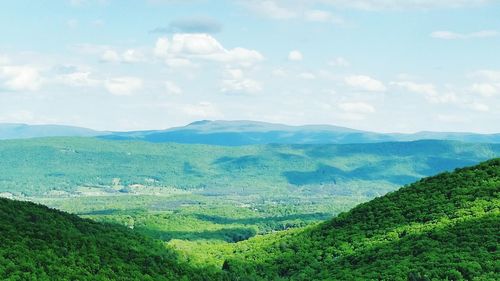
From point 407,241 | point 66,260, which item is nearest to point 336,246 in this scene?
point 407,241

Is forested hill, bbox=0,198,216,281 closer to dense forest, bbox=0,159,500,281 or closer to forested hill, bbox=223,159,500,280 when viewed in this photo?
dense forest, bbox=0,159,500,281

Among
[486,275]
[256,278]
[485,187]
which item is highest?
[485,187]

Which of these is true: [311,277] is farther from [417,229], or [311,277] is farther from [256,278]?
[417,229]

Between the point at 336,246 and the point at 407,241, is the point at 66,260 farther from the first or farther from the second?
the point at 336,246

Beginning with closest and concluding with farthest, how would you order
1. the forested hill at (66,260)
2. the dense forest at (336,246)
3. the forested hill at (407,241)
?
the forested hill at (66,260) → the dense forest at (336,246) → the forested hill at (407,241)

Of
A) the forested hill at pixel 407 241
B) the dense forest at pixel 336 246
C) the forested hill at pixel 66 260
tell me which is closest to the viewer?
the forested hill at pixel 66 260

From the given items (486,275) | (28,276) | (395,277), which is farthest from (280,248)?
(28,276)

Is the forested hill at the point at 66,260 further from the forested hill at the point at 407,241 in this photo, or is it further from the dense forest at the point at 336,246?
the forested hill at the point at 407,241

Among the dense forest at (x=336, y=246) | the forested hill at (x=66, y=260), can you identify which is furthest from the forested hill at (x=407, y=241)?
the forested hill at (x=66, y=260)
